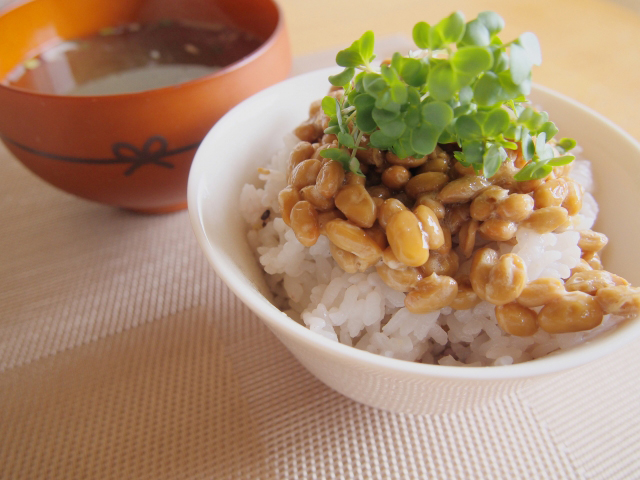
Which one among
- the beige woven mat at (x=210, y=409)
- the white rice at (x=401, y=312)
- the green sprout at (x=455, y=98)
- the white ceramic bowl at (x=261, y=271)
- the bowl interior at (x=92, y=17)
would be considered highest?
the green sprout at (x=455, y=98)

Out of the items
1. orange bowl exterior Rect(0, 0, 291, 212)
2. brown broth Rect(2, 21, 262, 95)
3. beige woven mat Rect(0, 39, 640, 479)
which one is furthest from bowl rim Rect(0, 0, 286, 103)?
beige woven mat Rect(0, 39, 640, 479)

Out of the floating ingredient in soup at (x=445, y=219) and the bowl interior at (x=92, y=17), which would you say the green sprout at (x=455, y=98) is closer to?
the floating ingredient in soup at (x=445, y=219)

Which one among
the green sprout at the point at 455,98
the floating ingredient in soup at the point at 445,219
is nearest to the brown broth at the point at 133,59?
the floating ingredient in soup at the point at 445,219

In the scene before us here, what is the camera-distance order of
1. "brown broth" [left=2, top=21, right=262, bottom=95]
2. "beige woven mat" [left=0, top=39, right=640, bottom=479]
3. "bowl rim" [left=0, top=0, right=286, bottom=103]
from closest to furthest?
"beige woven mat" [left=0, top=39, right=640, bottom=479] < "bowl rim" [left=0, top=0, right=286, bottom=103] < "brown broth" [left=2, top=21, right=262, bottom=95]

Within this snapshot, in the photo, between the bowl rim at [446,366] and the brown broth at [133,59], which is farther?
the brown broth at [133,59]

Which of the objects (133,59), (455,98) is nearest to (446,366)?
(455,98)

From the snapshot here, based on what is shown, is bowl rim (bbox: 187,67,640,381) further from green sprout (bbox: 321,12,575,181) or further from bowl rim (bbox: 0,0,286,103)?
Answer: bowl rim (bbox: 0,0,286,103)
